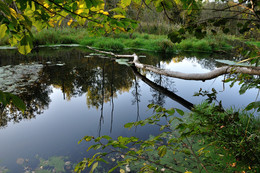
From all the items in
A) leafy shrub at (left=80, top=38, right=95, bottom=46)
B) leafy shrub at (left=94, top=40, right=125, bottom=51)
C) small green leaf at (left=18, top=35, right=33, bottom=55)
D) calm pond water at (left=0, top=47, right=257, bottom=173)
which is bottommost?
calm pond water at (left=0, top=47, right=257, bottom=173)

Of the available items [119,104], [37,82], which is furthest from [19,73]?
[119,104]

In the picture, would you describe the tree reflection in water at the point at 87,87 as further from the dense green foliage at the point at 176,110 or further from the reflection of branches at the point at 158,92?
the dense green foliage at the point at 176,110

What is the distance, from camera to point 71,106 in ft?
10.5

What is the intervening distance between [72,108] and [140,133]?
1.50 m

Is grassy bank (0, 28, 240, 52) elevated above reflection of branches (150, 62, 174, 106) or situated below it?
above

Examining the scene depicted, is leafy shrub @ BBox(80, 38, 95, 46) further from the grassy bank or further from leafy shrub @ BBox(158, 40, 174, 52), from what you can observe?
leafy shrub @ BBox(158, 40, 174, 52)

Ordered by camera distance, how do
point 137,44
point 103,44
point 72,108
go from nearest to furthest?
point 72,108, point 103,44, point 137,44

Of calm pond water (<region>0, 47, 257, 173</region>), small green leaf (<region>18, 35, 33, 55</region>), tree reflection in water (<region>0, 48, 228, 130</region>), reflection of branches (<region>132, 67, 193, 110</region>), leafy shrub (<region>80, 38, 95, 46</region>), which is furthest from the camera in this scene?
Result: leafy shrub (<region>80, 38, 95, 46</region>)

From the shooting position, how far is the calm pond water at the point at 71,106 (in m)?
1.91

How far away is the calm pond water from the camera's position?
191 centimetres

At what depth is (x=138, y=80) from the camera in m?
4.71

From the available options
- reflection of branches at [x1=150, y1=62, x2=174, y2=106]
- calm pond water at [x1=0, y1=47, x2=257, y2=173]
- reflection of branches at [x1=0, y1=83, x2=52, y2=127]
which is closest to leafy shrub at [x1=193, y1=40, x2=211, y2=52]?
calm pond water at [x1=0, y1=47, x2=257, y2=173]

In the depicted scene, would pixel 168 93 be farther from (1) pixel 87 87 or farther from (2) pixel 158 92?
(1) pixel 87 87

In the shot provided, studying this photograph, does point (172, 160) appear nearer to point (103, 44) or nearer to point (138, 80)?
point (138, 80)
